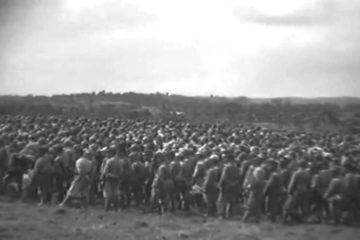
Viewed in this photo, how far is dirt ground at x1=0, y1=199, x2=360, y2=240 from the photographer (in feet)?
47.0

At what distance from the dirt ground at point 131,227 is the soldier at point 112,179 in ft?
1.53

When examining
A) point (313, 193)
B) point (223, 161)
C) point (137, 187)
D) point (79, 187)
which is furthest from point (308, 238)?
point (79, 187)

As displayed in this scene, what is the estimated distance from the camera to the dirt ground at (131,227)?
14.3 metres

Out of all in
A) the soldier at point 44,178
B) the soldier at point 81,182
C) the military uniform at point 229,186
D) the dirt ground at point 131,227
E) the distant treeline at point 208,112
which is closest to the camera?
the dirt ground at point 131,227

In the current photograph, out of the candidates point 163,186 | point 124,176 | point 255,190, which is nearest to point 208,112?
point 124,176

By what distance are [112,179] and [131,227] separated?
227 cm

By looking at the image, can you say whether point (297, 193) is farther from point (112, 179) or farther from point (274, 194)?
point (112, 179)

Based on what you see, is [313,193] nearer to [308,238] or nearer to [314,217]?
[314,217]

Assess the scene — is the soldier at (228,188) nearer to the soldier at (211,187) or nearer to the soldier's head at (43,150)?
the soldier at (211,187)

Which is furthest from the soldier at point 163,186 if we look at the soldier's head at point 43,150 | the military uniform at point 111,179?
the soldier's head at point 43,150

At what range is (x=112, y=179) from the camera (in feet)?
56.4

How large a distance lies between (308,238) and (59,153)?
920 cm

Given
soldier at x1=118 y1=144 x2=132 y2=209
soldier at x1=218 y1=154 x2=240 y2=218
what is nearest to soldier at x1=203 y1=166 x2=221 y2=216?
soldier at x1=218 y1=154 x2=240 y2=218

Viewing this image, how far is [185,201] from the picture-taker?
59.7 ft
